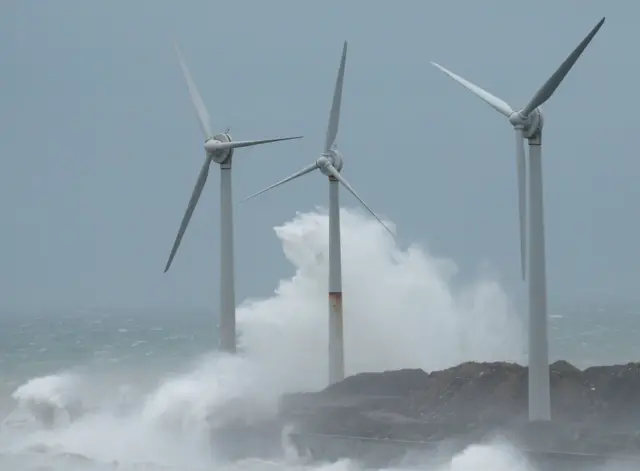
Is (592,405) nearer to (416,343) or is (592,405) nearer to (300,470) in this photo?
(300,470)

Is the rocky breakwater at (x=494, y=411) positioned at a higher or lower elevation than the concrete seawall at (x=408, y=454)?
higher

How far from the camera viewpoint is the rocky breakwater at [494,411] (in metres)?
44.4

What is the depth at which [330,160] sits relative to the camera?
61.5 meters

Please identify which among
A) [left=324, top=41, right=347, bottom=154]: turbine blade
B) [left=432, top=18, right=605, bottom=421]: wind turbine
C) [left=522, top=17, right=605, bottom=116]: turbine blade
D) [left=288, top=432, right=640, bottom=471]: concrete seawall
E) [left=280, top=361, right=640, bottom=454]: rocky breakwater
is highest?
[left=324, top=41, right=347, bottom=154]: turbine blade

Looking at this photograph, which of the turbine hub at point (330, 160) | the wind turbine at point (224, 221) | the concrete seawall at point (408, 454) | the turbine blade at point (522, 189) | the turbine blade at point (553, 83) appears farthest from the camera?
the turbine hub at point (330, 160)

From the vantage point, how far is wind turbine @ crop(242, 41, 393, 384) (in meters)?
60.4

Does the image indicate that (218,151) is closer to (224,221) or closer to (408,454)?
(224,221)

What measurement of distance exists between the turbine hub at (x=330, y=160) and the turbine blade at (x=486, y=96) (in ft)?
42.2

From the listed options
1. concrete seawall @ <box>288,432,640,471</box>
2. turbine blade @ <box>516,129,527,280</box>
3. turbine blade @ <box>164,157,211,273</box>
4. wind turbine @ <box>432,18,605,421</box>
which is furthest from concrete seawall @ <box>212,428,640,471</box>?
turbine blade @ <box>164,157,211,273</box>

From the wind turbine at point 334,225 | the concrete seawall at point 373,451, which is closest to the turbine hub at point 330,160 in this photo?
the wind turbine at point 334,225

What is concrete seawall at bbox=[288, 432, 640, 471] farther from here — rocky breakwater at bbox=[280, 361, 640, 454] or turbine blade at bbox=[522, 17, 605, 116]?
turbine blade at bbox=[522, 17, 605, 116]

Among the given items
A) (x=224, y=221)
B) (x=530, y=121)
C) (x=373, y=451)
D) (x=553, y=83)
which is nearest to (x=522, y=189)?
(x=530, y=121)

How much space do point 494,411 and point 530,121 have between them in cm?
1049

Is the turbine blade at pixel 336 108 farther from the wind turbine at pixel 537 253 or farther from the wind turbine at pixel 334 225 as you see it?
the wind turbine at pixel 537 253
